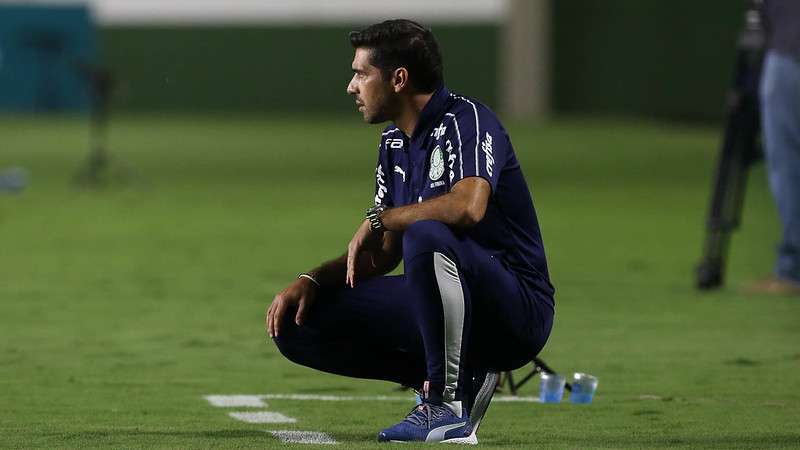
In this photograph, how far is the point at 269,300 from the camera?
→ 9617 mm

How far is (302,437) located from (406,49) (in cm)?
122

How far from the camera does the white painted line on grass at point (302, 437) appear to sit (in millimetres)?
5281

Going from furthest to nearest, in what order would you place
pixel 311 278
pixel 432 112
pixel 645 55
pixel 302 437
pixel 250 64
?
pixel 250 64, pixel 645 55, pixel 302 437, pixel 311 278, pixel 432 112

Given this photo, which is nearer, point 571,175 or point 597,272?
point 597,272

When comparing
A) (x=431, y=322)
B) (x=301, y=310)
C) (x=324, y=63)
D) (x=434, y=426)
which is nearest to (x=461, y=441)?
(x=434, y=426)

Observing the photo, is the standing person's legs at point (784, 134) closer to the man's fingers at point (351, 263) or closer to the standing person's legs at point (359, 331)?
the standing person's legs at point (359, 331)

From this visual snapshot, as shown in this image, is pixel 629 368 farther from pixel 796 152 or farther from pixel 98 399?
pixel 796 152

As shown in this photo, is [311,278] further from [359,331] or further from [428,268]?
[428,268]

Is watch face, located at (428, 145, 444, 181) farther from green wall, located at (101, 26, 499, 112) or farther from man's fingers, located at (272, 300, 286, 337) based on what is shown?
green wall, located at (101, 26, 499, 112)

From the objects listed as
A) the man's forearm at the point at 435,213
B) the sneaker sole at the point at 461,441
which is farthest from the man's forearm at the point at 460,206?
the sneaker sole at the point at 461,441

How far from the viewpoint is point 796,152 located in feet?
31.5

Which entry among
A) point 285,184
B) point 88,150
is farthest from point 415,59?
point 88,150

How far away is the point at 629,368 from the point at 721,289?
9.94 ft

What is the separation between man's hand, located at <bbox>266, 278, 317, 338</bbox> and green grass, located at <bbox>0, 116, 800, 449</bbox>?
36cm
